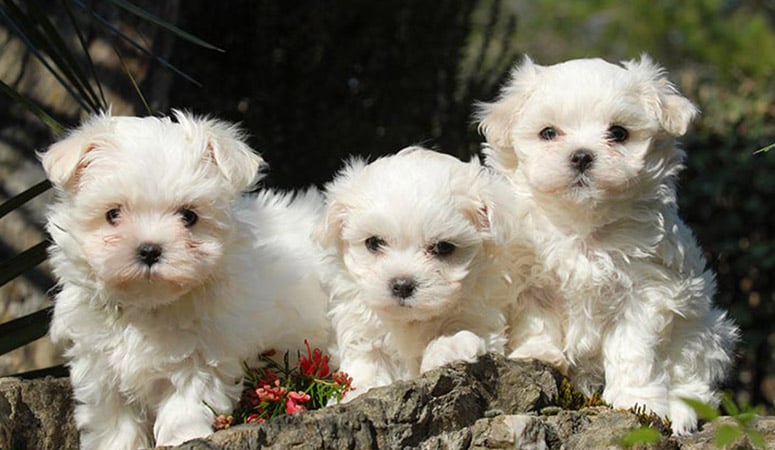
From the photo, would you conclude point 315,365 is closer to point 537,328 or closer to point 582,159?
point 537,328

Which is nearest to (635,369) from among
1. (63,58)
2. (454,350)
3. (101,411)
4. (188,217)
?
(454,350)

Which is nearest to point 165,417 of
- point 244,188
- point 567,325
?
Result: point 244,188

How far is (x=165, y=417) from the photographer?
4562 mm

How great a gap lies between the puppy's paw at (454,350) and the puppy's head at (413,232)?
0.13 m

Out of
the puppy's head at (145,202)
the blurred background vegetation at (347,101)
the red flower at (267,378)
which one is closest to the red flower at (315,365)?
the red flower at (267,378)

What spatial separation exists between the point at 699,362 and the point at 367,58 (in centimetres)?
400

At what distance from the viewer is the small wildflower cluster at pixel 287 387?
4727 millimetres

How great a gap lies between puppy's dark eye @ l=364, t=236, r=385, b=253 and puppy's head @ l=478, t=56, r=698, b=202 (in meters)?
0.73

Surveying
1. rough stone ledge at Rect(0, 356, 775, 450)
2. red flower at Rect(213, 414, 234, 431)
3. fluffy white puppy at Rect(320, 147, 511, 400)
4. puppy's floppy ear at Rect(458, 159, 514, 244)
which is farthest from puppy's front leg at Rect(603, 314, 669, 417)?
red flower at Rect(213, 414, 234, 431)

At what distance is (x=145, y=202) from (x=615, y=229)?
2.08m

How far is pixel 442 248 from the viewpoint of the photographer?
479 centimetres

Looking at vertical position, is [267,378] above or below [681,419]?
below

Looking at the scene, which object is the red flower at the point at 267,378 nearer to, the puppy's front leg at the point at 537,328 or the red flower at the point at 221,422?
the red flower at the point at 221,422

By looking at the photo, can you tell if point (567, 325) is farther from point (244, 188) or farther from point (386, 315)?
point (244, 188)
